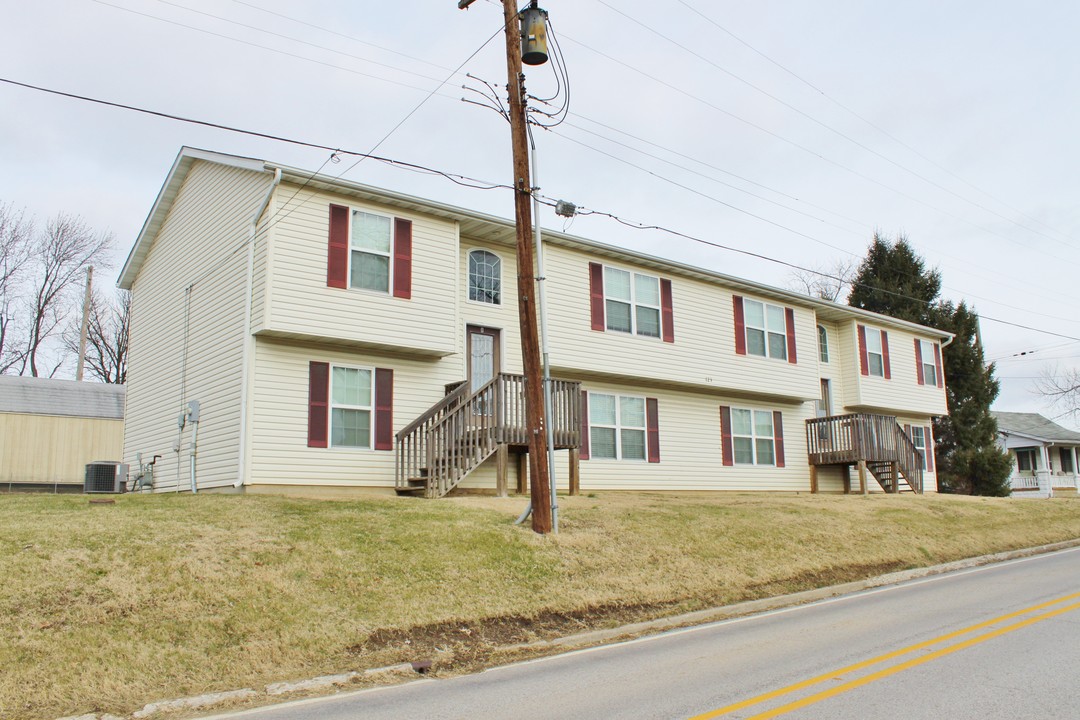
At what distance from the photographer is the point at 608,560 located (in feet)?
40.9

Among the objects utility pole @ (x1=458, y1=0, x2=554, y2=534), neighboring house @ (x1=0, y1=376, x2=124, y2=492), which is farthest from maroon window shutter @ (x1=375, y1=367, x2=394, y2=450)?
neighboring house @ (x1=0, y1=376, x2=124, y2=492)

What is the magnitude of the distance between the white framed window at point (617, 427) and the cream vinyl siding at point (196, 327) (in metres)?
8.36

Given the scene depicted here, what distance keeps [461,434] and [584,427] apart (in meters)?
4.74

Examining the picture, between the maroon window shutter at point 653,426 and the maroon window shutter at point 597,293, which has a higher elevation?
the maroon window shutter at point 597,293

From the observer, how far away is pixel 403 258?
58.5 feet

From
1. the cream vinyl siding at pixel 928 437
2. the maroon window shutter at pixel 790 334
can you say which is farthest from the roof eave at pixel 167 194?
the cream vinyl siding at pixel 928 437

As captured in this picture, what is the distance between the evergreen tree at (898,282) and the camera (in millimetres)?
42969

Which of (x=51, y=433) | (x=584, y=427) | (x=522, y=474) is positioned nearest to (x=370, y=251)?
(x=522, y=474)

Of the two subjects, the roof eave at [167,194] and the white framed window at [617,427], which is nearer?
the roof eave at [167,194]

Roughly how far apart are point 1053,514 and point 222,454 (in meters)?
19.9

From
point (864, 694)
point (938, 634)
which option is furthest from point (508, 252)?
point (864, 694)

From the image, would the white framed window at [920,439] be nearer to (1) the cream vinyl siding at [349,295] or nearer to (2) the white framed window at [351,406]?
(1) the cream vinyl siding at [349,295]

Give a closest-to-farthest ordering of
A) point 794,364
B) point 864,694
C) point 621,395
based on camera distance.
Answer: point 864,694
point 621,395
point 794,364

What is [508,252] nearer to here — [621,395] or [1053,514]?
[621,395]
